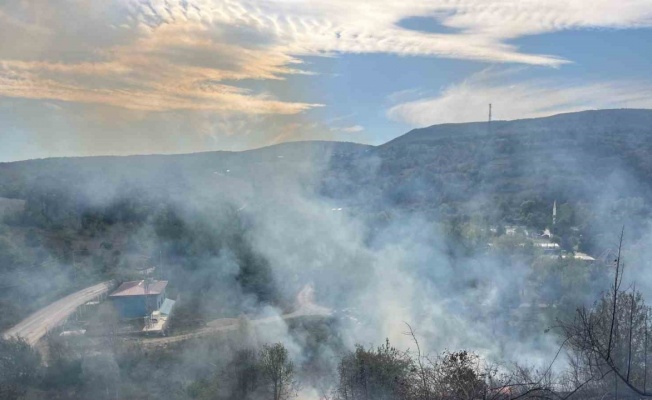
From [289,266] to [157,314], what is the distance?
814 centimetres

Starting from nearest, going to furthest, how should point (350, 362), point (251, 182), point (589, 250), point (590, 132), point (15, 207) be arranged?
1. point (350, 362)
2. point (589, 250)
3. point (15, 207)
4. point (251, 182)
5. point (590, 132)

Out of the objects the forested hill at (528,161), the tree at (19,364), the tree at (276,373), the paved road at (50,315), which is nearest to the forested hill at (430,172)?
the forested hill at (528,161)

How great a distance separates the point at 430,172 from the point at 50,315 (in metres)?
38.8

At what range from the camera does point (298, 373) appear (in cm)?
1430

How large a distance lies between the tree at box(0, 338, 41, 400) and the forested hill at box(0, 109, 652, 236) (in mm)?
15715

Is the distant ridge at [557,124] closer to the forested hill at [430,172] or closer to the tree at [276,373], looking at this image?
the forested hill at [430,172]

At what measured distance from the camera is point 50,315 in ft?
56.2

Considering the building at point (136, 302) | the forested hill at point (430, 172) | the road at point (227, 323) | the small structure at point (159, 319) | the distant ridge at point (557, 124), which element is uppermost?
the distant ridge at point (557, 124)

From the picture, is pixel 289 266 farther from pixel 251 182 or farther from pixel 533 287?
pixel 251 182

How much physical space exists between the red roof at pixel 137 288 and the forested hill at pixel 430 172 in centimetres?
881

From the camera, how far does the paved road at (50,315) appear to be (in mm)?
15195

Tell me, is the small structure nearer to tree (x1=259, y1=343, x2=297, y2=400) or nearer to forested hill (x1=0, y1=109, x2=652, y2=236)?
tree (x1=259, y1=343, x2=297, y2=400)

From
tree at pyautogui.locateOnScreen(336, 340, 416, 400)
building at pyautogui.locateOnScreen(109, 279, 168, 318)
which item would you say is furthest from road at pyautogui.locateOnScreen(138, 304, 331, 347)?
tree at pyautogui.locateOnScreen(336, 340, 416, 400)

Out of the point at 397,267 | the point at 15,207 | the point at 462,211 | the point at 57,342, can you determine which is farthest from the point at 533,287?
the point at 15,207
